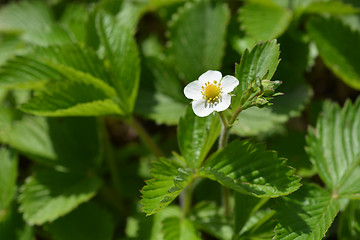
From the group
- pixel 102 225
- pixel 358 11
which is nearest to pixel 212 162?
pixel 102 225

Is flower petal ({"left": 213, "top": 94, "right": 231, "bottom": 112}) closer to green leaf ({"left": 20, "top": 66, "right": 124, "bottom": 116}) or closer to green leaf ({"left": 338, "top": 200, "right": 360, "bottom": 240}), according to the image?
green leaf ({"left": 20, "top": 66, "right": 124, "bottom": 116})

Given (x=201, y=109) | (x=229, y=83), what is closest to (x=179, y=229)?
(x=201, y=109)

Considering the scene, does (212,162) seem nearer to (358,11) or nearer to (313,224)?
(313,224)

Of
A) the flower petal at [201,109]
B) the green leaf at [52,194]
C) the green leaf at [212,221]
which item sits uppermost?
the flower petal at [201,109]

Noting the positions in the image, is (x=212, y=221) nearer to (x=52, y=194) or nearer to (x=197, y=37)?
(x=52, y=194)

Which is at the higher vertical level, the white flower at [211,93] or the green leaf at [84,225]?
the white flower at [211,93]

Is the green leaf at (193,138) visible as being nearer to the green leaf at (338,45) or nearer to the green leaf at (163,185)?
the green leaf at (163,185)

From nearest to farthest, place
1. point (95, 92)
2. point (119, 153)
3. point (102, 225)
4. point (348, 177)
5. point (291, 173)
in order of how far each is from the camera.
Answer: point (291, 173), point (348, 177), point (95, 92), point (102, 225), point (119, 153)

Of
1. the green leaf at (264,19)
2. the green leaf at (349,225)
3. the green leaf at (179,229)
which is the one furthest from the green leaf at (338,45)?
the green leaf at (179,229)
